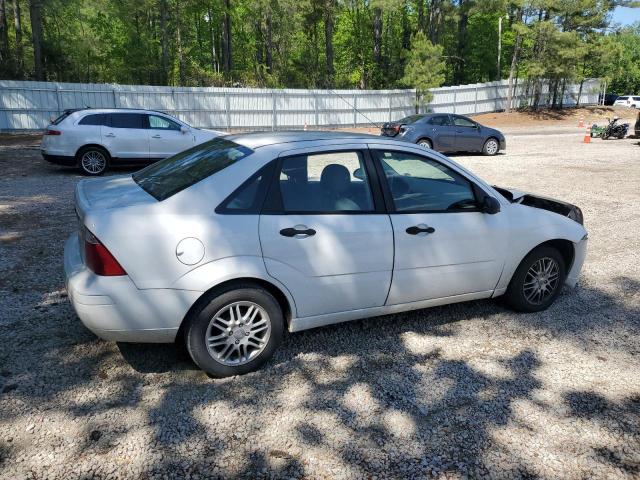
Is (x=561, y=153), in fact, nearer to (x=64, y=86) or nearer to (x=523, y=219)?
(x=523, y=219)

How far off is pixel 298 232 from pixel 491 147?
1603 cm

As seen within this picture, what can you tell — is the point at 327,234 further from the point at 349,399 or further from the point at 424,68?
the point at 424,68

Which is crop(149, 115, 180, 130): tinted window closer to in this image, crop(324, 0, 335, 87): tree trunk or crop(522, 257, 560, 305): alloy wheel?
crop(522, 257, 560, 305): alloy wheel

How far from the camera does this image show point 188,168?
12.9 feet

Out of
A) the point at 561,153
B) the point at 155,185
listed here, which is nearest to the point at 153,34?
the point at 561,153

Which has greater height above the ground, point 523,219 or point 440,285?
point 523,219

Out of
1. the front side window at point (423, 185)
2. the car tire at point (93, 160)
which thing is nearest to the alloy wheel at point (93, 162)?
the car tire at point (93, 160)

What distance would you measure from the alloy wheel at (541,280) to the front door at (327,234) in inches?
60.9

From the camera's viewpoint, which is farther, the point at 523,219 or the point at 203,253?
the point at 523,219

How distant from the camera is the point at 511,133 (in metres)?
29.1

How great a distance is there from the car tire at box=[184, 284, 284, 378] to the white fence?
74.9ft

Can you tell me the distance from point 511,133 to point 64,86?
2248cm

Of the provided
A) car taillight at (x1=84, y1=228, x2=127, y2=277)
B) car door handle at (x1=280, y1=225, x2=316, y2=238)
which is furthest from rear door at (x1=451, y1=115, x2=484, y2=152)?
car taillight at (x1=84, y1=228, x2=127, y2=277)

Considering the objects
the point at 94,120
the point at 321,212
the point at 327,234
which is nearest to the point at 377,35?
the point at 94,120
